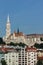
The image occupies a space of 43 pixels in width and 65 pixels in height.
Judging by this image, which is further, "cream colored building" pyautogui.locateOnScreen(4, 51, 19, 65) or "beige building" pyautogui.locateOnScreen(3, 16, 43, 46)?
"beige building" pyautogui.locateOnScreen(3, 16, 43, 46)

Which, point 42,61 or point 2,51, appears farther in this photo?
point 2,51

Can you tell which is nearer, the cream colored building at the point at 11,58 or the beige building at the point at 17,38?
the cream colored building at the point at 11,58

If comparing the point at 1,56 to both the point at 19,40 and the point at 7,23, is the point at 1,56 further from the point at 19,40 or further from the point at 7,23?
the point at 7,23

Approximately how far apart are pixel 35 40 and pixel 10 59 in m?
28.3

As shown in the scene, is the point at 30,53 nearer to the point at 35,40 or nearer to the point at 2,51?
the point at 2,51

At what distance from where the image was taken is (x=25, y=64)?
3894 cm

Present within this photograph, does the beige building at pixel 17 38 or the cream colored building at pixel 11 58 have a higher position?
the cream colored building at pixel 11 58

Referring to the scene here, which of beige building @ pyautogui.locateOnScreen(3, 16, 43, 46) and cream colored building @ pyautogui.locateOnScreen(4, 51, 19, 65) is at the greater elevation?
cream colored building @ pyautogui.locateOnScreen(4, 51, 19, 65)

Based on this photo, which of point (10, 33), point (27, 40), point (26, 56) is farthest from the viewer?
point (10, 33)

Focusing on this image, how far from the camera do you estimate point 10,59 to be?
39.8 metres

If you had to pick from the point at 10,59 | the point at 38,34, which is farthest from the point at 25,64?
the point at 38,34

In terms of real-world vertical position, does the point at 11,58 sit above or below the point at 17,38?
above

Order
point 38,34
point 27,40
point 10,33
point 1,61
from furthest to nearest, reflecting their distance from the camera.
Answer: point 38,34
point 10,33
point 27,40
point 1,61

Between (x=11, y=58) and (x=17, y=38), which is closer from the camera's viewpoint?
(x=11, y=58)
